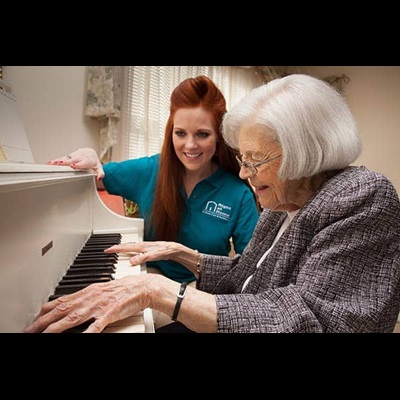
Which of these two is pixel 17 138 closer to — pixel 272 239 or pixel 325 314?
pixel 272 239

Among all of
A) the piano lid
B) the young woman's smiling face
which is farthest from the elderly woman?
the piano lid

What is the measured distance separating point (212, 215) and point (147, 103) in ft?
2.72

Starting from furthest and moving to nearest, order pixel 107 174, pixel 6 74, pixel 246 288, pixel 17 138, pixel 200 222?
pixel 6 74 < pixel 107 174 < pixel 200 222 < pixel 17 138 < pixel 246 288

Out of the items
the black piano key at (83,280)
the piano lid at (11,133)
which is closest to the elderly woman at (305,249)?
the black piano key at (83,280)

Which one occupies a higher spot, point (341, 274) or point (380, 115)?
point (380, 115)

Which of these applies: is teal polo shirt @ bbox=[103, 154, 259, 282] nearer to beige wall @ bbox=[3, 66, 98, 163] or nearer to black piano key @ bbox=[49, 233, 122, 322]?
black piano key @ bbox=[49, 233, 122, 322]

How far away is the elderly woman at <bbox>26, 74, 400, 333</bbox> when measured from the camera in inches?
18.9

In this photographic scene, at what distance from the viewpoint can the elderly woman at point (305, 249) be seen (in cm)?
48

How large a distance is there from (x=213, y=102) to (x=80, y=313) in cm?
88

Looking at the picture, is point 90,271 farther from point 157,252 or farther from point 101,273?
point 157,252

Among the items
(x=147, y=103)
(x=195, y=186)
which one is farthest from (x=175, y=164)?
(x=147, y=103)

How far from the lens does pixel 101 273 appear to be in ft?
2.41

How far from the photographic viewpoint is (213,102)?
1123 mm
